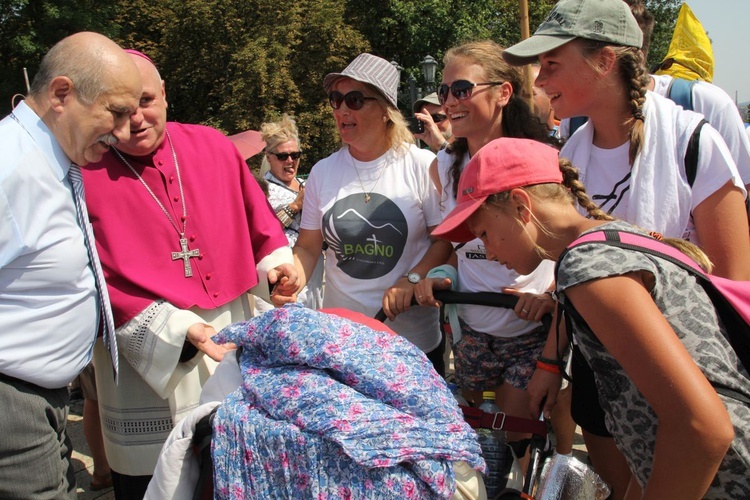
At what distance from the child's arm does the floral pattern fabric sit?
15.7 inches

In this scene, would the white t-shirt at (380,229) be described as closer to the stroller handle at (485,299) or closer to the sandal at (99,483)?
the stroller handle at (485,299)

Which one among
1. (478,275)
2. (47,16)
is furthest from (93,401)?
(47,16)

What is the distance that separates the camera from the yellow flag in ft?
12.1

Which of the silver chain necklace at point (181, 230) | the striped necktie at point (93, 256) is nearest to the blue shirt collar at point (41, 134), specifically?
the striped necktie at point (93, 256)

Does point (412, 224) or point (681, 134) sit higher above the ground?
point (681, 134)

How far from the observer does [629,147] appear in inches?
84.5

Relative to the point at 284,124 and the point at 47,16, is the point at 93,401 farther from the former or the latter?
the point at 47,16

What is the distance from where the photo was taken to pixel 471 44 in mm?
2785

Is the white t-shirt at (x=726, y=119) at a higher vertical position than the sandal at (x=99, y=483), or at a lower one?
higher

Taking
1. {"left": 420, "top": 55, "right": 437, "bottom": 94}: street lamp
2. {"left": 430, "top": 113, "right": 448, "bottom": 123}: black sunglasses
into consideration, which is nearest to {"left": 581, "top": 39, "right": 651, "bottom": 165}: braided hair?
{"left": 430, "top": 113, "right": 448, "bottom": 123}: black sunglasses

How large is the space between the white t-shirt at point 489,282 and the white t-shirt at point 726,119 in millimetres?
773

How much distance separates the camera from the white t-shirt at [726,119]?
2.35 m

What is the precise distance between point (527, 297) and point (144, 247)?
143 cm

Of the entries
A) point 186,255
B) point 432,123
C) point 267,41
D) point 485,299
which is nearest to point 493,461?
point 485,299
